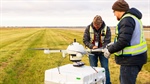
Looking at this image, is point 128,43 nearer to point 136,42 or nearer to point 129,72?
point 136,42

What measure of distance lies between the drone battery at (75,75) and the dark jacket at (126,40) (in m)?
0.41

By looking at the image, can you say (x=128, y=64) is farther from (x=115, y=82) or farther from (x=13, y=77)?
(x=13, y=77)

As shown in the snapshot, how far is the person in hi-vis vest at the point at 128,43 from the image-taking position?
14.5 ft

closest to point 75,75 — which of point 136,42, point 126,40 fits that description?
point 126,40

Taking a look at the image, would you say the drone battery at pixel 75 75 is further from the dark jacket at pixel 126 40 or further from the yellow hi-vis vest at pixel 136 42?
the yellow hi-vis vest at pixel 136 42

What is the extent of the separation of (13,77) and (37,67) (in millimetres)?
2191

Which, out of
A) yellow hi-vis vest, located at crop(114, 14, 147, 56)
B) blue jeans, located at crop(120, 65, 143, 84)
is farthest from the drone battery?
yellow hi-vis vest, located at crop(114, 14, 147, 56)

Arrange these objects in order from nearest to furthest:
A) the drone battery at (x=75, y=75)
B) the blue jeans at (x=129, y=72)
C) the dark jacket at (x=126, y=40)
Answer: the drone battery at (x=75, y=75) < the dark jacket at (x=126, y=40) < the blue jeans at (x=129, y=72)

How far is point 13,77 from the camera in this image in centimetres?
997

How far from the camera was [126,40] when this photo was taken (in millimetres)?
4398

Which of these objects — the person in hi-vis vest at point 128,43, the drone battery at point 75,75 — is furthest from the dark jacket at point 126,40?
the drone battery at point 75,75

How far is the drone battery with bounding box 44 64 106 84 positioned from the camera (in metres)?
4.20

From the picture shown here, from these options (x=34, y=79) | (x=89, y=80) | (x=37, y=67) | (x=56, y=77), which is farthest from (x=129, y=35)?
(x=37, y=67)

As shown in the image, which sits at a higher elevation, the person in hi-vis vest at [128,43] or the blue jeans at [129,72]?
the person in hi-vis vest at [128,43]
